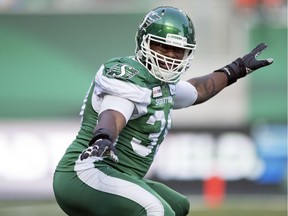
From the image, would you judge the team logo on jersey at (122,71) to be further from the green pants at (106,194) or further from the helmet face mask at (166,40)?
the green pants at (106,194)

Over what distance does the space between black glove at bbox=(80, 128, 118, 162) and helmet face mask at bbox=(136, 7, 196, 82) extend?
0.55m

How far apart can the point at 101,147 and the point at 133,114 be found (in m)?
0.53

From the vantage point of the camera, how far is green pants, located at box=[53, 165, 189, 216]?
14.3ft

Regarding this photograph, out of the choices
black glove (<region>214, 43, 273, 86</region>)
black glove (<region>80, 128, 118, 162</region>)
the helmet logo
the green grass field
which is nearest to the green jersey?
the helmet logo

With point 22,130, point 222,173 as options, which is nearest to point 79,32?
point 22,130

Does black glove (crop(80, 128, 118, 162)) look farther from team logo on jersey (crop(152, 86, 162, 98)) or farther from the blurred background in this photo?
the blurred background

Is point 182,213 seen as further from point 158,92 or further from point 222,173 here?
point 222,173

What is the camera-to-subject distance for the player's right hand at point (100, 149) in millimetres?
3953

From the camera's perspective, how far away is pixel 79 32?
1166 centimetres

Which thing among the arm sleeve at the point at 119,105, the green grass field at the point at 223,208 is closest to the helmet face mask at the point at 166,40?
the arm sleeve at the point at 119,105

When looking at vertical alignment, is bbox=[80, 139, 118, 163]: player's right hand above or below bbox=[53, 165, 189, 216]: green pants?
above

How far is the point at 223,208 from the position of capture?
31.5 feet

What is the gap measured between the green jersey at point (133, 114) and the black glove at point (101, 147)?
0.32m

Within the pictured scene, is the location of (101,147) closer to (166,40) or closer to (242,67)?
(166,40)
